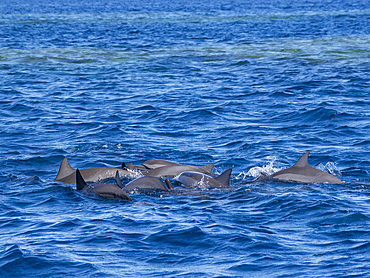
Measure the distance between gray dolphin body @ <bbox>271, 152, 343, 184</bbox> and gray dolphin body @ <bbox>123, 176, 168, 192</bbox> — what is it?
289 centimetres

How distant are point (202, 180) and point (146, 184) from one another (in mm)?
1285

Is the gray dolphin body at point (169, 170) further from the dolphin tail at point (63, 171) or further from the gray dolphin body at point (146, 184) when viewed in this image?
the dolphin tail at point (63, 171)

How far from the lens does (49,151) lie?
16859mm

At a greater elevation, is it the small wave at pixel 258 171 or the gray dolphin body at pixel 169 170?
the gray dolphin body at pixel 169 170

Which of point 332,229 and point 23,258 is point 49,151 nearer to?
point 23,258

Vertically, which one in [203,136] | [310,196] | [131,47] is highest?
[310,196]

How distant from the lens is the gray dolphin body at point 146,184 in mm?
12484

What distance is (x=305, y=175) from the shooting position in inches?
519

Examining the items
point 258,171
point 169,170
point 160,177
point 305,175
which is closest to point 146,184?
point 160,177

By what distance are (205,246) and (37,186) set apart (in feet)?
17.8

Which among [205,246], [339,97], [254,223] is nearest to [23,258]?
[205,246]

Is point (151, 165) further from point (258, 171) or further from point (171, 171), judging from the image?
point (258, 171)

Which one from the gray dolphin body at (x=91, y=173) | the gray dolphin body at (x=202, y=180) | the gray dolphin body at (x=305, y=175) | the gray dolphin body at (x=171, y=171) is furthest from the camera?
the gray dolphin body at (x=171, y=171)

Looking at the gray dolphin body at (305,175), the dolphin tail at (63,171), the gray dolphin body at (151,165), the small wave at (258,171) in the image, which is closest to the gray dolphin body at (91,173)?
the dolphin tail at (63,171)
